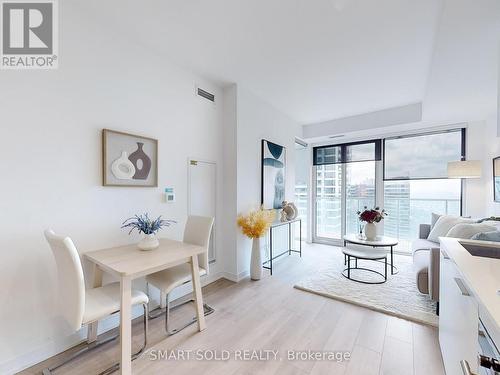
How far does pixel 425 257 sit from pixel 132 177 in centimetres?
336

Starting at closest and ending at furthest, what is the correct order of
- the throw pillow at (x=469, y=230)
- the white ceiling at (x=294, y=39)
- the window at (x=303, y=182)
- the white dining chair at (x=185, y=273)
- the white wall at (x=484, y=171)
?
the white ceiling at (x=294, y=39)
the white dining chair at (x=185, y=273)
the throw pillow at (x=469, y=230)
the white wall at (x=484, y=171)
the window at (x=303, y=182)

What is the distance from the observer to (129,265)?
1.62m

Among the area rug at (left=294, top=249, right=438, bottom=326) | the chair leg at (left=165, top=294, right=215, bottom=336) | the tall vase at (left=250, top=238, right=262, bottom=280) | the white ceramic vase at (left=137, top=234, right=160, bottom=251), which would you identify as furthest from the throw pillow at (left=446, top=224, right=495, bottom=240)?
the white ceramic vase at (left=137, top=234, right=160, bottom=251)

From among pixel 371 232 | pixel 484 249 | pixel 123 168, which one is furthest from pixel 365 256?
pixel 123 168

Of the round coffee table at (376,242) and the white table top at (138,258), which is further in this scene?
the round coffee table at (376,242)

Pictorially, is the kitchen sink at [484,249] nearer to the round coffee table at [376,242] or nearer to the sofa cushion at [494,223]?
the sofa cushion at [494,223]

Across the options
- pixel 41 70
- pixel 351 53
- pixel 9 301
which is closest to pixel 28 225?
pixel 9 301

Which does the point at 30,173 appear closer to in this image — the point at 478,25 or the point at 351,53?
the point at 351,53

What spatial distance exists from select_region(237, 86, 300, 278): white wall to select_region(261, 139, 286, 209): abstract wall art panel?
0.37ft

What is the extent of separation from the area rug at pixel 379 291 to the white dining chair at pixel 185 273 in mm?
1367

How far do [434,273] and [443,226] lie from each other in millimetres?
1345

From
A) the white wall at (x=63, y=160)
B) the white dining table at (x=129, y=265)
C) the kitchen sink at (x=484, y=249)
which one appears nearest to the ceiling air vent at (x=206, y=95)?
the white wall at (x=63, y=160)

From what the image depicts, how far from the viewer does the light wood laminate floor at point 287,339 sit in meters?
1.60

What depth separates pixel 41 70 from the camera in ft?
5.52
